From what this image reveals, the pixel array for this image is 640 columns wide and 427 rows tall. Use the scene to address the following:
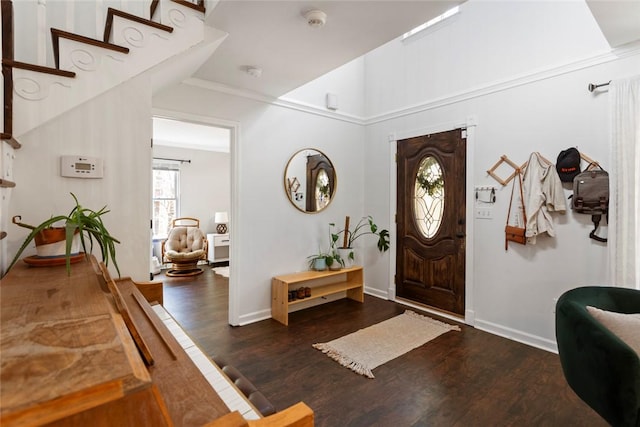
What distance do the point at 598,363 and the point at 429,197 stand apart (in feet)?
8.21

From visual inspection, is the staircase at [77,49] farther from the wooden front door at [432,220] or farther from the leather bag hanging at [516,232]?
the leather bag hanging at [516,232]

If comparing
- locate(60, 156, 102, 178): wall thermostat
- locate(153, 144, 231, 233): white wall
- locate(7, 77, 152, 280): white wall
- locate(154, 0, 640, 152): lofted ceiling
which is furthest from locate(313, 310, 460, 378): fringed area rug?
locate(153, 144, 231, 233): white wall

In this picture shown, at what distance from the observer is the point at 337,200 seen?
160 inches

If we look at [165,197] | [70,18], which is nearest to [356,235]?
[70,18]

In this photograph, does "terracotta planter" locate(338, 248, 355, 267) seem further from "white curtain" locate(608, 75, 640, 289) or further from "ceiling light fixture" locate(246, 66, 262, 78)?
"white curtain" locate(608, 75, 640, 289)

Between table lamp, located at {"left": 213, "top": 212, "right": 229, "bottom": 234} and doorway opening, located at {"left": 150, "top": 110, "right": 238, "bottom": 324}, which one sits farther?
table lamp, located at {"left": 213, "top": 212, "right": 229, "bottom": 234}

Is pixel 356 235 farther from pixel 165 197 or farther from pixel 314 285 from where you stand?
pixel 165 197

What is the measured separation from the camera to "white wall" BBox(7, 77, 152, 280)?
1585 millimetres

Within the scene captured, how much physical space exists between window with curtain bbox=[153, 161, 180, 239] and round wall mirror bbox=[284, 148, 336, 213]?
3.76m

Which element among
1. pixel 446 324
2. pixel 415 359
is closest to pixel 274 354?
pixel 415 359

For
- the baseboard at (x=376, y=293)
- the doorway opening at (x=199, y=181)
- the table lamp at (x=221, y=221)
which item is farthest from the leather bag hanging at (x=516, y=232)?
the table lamp at (x=221, y=221)

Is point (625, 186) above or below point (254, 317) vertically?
above

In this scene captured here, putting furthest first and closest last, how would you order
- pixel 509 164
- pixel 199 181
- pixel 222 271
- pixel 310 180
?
pixel 199 181 < pixel 222 271 < pixel 310 180 < pixel 509 164

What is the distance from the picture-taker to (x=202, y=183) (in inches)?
262
